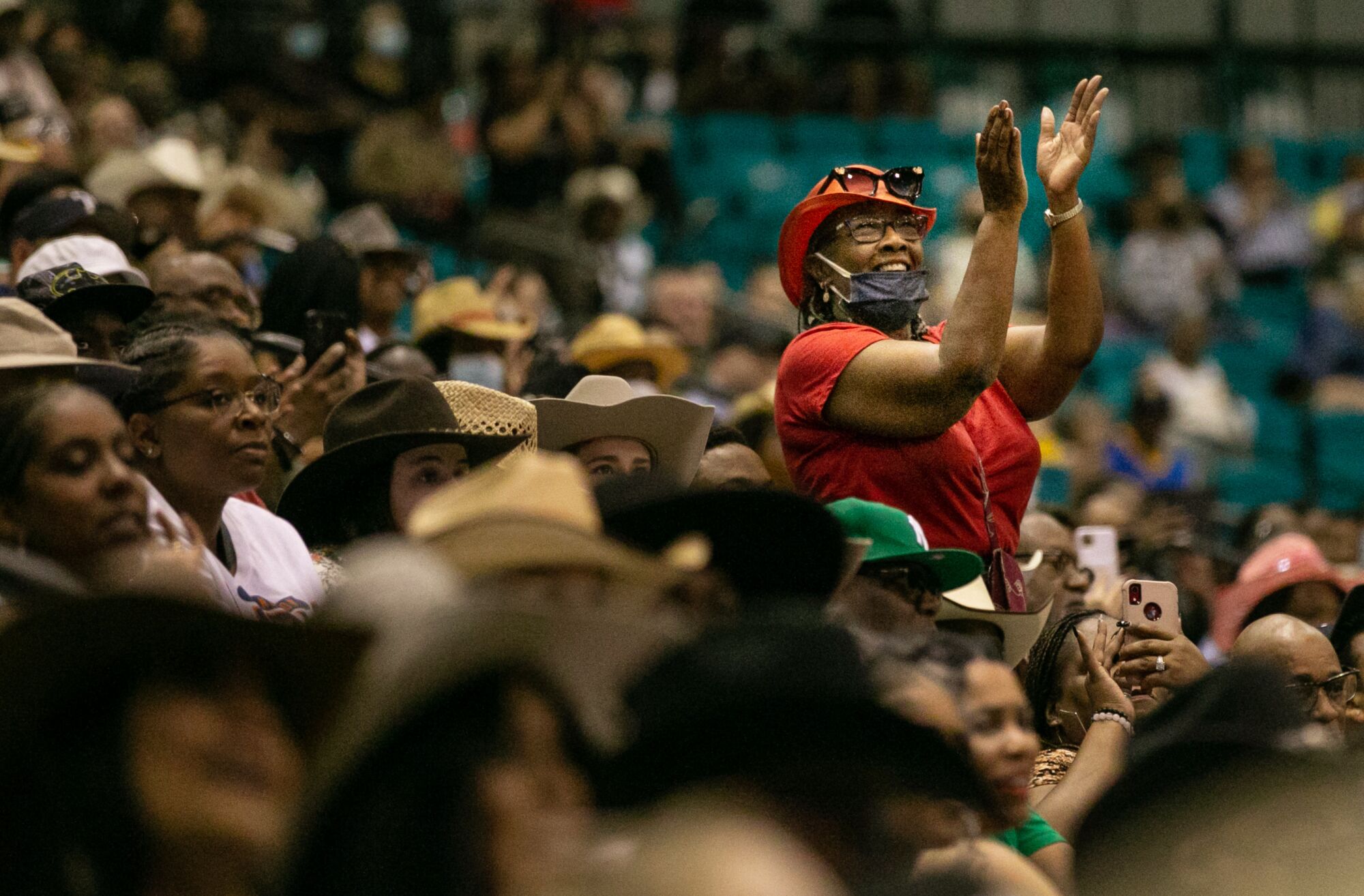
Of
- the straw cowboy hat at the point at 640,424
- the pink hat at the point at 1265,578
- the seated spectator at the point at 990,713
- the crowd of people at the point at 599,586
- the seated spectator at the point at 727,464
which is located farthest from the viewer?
the pink hat at the point at 1265,578

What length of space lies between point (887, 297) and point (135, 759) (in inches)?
98.8

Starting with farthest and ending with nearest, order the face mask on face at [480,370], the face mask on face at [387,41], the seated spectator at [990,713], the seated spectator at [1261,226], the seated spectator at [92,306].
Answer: the seated spectator at [1261,226]
the face mask on face at [387,41]
the face mask on face at [480,370]
the seated spectator at [92,306]
the seated spectator at [990,713]

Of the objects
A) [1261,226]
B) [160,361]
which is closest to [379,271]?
[160,361]

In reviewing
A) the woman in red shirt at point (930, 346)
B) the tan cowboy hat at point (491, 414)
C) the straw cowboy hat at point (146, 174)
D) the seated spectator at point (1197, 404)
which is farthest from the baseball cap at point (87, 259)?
the seated spectator at point (1197, 404)

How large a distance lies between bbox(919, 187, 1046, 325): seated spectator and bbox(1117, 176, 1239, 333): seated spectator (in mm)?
916

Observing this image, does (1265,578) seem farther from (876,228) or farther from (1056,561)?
(876,228)

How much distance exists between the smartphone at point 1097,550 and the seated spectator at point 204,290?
2.62 m

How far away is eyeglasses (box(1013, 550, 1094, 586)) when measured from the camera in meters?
5.50

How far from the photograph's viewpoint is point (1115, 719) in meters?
4.09

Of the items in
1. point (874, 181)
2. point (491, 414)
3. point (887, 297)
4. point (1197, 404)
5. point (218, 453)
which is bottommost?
point (1197, 404)

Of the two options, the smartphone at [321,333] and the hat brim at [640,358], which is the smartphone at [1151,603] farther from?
the hat brim at [640,358]

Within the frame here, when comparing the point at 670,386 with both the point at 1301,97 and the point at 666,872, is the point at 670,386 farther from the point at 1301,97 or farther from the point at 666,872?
the point at 1301,97

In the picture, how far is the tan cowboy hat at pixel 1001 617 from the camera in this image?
14.9ft

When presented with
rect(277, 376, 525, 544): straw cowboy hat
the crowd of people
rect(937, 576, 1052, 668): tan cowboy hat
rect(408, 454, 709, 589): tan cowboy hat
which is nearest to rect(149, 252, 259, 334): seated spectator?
the crowd of people
